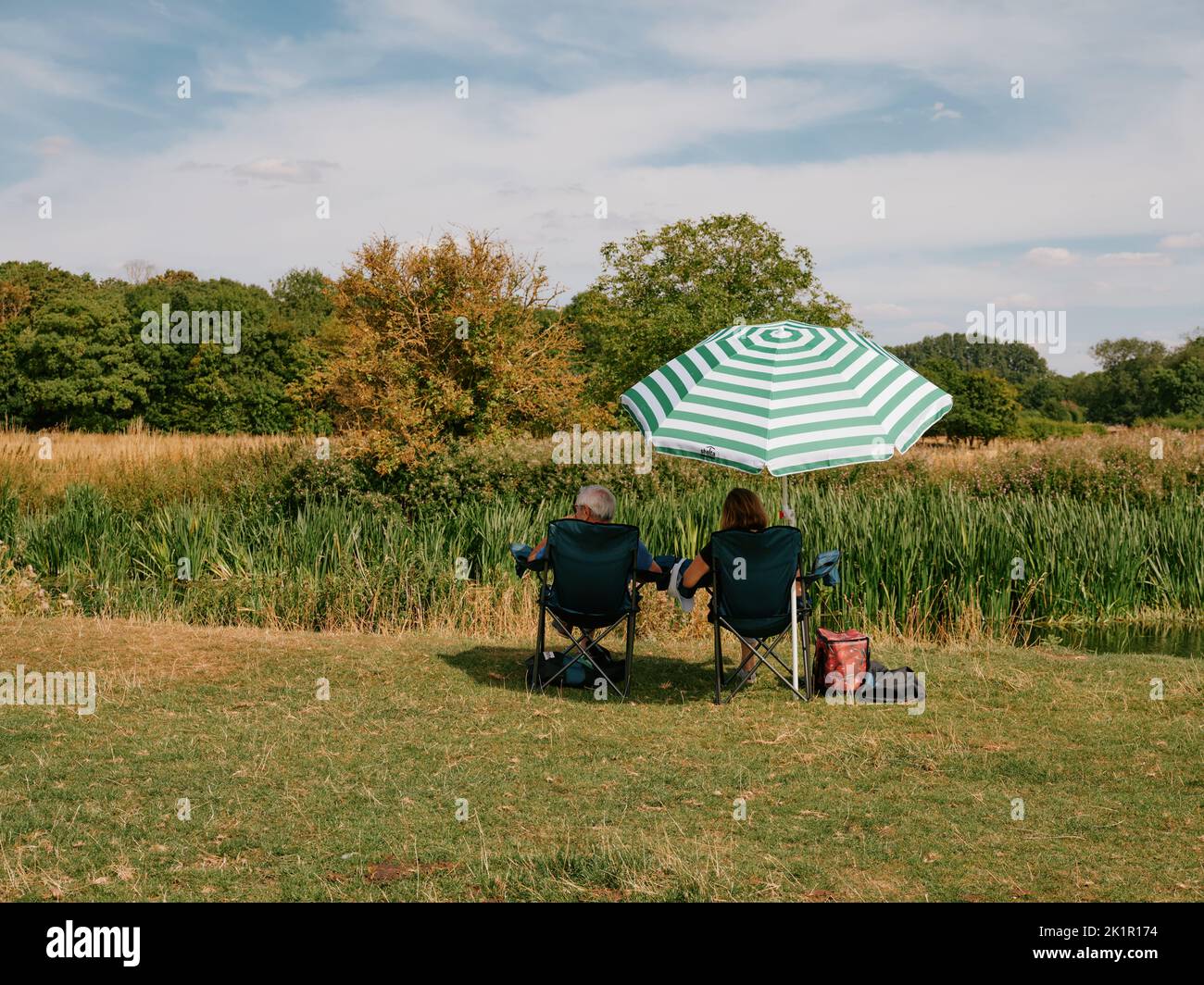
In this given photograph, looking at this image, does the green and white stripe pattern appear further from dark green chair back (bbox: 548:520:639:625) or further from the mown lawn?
the mown lawn

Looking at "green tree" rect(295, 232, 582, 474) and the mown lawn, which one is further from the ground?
"green tree" rect(295, 232, 582, 474)

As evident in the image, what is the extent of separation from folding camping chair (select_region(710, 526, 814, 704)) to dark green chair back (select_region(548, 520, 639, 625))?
0.52m

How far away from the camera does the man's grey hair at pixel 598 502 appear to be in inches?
258

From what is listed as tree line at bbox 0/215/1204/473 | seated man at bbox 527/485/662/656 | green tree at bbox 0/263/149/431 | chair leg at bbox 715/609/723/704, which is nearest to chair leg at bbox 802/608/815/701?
chair leg at bbox 715/609/723/704

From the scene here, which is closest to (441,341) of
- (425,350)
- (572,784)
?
(425,350)

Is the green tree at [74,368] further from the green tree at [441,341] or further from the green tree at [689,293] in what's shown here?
the green tree at [441,341]

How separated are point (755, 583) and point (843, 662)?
2.49 ft

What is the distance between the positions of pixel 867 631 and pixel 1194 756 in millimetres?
3516

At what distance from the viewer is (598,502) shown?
657cm

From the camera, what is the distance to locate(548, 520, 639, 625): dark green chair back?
6.34m
